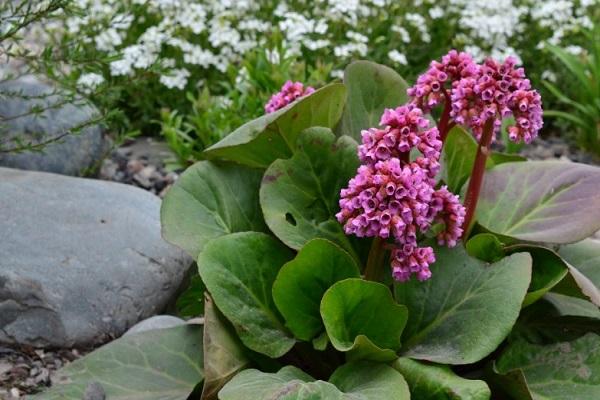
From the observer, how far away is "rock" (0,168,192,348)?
3.11 m

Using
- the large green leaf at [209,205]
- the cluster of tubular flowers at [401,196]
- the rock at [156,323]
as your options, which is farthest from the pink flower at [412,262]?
the rock at [156,323]

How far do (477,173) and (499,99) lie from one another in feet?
0.84

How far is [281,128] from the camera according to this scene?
8.87 ft

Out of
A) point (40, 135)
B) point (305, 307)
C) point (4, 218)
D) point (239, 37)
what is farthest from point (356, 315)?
point (239, 37)

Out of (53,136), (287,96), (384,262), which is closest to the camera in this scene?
(384,262)

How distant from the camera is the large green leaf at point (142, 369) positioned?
2.54m

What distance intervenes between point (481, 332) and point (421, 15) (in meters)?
3.80

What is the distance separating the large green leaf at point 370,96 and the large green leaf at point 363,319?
70 cm

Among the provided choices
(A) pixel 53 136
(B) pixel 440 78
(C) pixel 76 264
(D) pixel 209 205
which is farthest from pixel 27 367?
(B) pixel 440 78

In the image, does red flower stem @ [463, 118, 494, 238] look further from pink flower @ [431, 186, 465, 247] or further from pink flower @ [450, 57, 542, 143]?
pink flower @ [431, 186, 465, 247]

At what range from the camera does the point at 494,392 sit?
8.27 feet

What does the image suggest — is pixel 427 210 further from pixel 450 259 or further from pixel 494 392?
pixel 494 392

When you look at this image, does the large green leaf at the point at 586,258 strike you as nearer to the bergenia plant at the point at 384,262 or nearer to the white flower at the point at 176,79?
the bergenia plant at the point at 384,262

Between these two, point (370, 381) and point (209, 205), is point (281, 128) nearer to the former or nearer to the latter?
point (209, 205)
